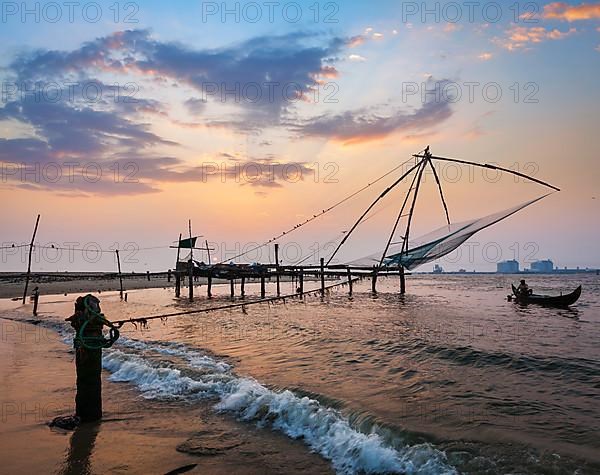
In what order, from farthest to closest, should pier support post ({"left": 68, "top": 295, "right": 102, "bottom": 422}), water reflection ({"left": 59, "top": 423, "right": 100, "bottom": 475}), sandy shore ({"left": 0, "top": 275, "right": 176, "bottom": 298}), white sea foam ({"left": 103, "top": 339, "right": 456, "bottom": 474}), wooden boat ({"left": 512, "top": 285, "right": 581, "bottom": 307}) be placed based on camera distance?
sandy shore ({"left": 0, "top": 275, "right": 176, "bottom": 298}) → wooden boat ({"left": 512, "top": 285, "right": 581, "bottom": 307}) → pier support post ({"left": 68, "top": 295, "right": 102, "bottom": 422}) → white sea foam ({"left": 103, "top": 339, "right": 456, "bottom": 474}) → water reflection ({"left": 59, "top": 423, "right": 100, "bottom": 475})

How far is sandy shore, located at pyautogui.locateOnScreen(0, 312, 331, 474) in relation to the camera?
4.83m

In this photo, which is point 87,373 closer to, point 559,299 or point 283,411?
point 283,411

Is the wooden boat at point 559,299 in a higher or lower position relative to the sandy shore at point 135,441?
lower

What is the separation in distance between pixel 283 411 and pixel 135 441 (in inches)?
79.9

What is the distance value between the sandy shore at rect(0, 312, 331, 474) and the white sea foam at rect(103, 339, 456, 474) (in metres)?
0.29

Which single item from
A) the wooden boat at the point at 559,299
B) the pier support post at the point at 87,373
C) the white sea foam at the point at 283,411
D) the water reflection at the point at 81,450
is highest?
the pier support post at the point at 87,373

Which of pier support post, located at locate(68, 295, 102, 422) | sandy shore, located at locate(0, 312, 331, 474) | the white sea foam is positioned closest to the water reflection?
sandy shore, located at locate(0, 312, 331, 474)

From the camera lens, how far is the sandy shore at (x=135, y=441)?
4.83 meters


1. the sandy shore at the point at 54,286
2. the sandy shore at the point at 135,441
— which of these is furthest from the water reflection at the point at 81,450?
the sandy shore at the point at 54,286

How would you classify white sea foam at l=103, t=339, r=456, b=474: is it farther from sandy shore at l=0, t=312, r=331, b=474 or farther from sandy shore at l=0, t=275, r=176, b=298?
sandy shore at l=0, t=275, r=176, b=298

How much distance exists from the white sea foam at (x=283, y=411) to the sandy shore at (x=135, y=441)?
0.29 metres

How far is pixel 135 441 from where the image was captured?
554 cm

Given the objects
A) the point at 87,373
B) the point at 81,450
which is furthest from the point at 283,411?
the point at 87,373

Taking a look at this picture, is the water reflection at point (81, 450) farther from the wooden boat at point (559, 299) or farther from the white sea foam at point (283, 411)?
the wooden boat at point (559, 299)
